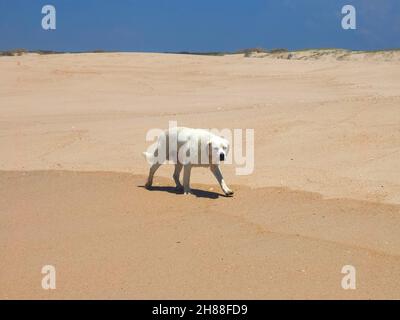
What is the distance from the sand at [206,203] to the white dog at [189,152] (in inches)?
11.6

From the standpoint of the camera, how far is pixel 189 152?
8312mm

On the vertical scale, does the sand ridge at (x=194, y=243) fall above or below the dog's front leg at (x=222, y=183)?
below

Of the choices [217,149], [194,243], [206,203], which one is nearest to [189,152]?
[217,149]

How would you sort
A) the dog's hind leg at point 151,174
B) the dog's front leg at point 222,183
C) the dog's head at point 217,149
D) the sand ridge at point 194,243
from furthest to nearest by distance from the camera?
1. the dog's hind leg at point 151,174
2. the dog's front leg at point 222,183
3. the dog's head at point 217,149
4. the sand ridge at point 194,243

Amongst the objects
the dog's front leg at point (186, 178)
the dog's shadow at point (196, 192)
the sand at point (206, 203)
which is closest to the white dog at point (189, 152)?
the dog's front leg at point (186, 178)

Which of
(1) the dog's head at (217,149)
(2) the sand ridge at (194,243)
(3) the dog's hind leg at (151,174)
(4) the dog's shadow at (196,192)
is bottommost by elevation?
(2) the sand ridge at (194,243)

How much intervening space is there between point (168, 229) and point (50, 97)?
14.0 meters

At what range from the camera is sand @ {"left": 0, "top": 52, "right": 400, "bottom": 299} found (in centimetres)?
511

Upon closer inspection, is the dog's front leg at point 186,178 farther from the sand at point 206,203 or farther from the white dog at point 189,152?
the sand at point 206,203

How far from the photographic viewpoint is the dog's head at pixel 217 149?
312 inches

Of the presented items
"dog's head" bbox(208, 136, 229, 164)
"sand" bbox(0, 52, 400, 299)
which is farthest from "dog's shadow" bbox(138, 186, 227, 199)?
"dog's head" bbox(208, 136, 229, 164)

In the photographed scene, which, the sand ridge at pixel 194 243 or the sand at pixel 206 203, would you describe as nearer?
the sand ridge at pixel 194 243

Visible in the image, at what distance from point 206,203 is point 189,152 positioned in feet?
2.97

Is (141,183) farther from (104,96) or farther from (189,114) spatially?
(104,96)
